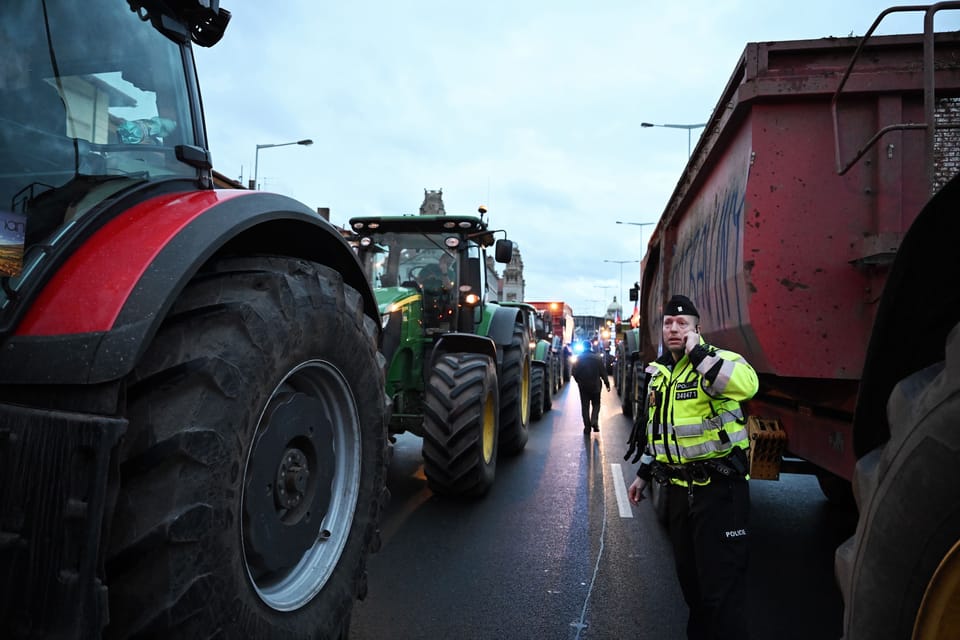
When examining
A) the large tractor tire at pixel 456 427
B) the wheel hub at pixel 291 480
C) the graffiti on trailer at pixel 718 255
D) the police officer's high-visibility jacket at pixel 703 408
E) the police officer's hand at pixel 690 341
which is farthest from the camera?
the large tractor tire at pixel 456 427

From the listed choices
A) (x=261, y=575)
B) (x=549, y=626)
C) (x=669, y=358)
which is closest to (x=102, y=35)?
(x=261, y=575)

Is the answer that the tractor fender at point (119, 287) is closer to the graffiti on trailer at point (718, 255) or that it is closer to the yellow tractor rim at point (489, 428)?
the graffiti on trailer at point (718, 255)

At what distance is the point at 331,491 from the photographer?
2521mm

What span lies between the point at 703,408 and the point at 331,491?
67.7 inches

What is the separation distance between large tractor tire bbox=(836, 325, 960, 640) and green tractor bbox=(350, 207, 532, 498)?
3.88 meters

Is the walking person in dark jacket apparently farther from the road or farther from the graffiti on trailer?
the graffiti on trailer

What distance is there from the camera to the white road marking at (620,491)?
5.62 m

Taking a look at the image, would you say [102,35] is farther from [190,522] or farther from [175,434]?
[190,522]

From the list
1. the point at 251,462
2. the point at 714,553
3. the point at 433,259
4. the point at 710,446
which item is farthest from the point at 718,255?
the point at 433,259

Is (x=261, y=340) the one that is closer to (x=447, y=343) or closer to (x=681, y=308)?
(x=681, y=308)

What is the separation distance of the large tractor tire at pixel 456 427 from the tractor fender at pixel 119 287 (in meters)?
3.43

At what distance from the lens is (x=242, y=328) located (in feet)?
6.04

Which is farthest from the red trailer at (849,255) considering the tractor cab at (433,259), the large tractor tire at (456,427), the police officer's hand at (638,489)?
the tractor cab at (433,259)

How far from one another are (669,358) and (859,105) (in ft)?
5.32
